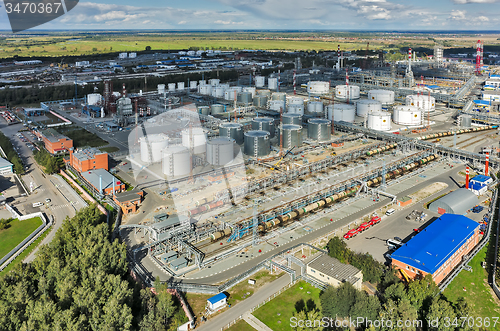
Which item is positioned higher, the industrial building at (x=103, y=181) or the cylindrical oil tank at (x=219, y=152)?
the cylindrical oil tank at (x=219, y=152)

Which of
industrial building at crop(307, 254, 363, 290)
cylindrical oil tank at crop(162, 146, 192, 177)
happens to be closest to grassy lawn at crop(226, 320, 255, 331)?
industrial building at crop(307, 254, 363, 290)

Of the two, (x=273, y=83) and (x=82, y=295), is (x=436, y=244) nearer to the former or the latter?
(x=82, y=295)

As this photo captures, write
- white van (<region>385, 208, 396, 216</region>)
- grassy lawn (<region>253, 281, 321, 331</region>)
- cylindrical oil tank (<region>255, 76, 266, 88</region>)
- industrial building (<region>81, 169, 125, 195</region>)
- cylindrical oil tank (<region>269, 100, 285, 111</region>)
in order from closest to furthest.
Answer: grassy lawn (<region>253, 281, 321, 331</region>), white van (<region>385, 208, 396, 216</region>), industrial building (<region>81, 169, 125, 195</region>), cylindrical oil tank (<region>269, 100, 285, 111</region>), cylindrical oil tank (<region>255, 76, 266, 88</region>)

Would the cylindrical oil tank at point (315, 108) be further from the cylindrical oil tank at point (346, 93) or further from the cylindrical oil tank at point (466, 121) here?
the cylindrical oil tank at point (466, 121)

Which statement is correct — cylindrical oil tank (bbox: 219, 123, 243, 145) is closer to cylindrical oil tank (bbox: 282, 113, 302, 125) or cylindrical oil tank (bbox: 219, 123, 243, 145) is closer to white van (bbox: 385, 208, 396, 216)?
cylindrical oil tank (bbox: 282, 113, 302, 125)

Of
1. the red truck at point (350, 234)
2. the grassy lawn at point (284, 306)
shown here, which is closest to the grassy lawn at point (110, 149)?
the red truck at point (350, 234)

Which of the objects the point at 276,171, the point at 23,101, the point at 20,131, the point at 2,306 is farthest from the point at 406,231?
Answer: the point at 23,101
